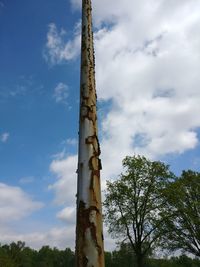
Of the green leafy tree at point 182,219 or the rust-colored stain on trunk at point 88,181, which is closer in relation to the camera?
the rust-colored stain on trunk at point 88,181

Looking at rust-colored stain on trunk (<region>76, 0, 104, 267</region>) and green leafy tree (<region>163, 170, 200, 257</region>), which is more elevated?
green leafy tree (<region>163, 170, 200, 257</region>)

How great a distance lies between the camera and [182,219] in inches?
1604

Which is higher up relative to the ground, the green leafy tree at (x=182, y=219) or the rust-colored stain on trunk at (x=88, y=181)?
the green leafy tree at (x=182, y=219)

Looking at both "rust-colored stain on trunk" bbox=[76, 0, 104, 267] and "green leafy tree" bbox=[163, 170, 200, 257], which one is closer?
"rust-colored stain on trunk" bbox=[76, 0, 104, 267]

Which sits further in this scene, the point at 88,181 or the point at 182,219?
the point at 182,219

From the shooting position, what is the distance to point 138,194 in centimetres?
3866

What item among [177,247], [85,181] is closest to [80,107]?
[85,181]

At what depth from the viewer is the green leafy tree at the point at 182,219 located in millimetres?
38500

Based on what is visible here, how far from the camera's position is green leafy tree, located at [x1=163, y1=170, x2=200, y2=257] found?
38500 mm

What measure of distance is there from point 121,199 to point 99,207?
36018 millimetres

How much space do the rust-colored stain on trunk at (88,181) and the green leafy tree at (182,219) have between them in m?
34.7

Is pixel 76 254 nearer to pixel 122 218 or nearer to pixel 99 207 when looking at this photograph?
pixel 99 207

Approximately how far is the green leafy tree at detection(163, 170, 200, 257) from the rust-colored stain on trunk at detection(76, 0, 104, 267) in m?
34.7

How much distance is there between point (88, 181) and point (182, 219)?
39.8 m
